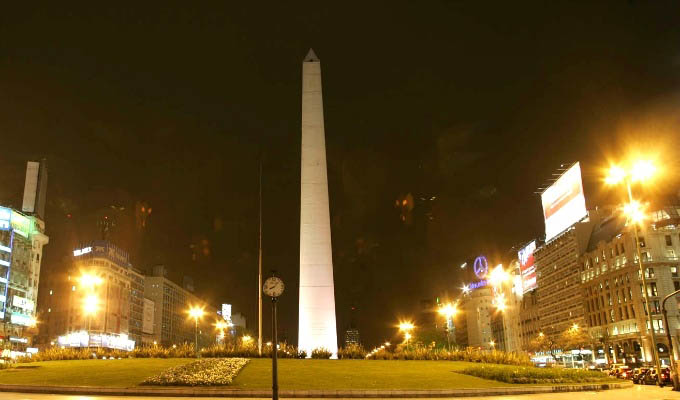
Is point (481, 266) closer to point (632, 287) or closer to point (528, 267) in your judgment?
point (528, 267)

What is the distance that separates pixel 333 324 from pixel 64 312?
4069 inches

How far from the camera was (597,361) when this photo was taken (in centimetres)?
9138

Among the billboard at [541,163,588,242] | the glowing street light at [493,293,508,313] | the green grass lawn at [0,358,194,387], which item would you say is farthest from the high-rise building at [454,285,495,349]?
the green grass lawn at [0,358,194,387]

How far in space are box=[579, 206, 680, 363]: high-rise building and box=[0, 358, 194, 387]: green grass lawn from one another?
6565 cm

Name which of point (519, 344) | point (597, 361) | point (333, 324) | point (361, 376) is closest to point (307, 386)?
point (361, 376)

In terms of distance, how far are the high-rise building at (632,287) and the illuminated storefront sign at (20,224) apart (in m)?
91.6

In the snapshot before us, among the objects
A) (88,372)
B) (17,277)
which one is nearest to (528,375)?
(88,372)

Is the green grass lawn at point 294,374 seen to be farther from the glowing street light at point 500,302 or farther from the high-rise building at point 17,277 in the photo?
the glowing street light at point 500,302

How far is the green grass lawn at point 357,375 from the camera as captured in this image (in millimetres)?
22031

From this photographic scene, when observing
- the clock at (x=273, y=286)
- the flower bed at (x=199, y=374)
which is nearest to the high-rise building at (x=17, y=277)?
the flower bed at (x=199, y=374)

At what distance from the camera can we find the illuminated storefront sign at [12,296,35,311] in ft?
305

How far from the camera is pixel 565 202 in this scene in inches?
3324

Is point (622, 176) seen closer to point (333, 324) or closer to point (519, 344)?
point (333, 324)

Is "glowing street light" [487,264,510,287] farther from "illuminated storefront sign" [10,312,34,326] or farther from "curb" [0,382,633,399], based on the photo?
"curb" [0,382,633,399]
